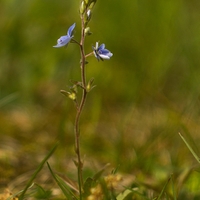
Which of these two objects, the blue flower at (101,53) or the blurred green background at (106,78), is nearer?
the blue flower at (101,53)

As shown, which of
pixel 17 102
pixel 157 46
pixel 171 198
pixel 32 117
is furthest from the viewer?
pixel 157 46

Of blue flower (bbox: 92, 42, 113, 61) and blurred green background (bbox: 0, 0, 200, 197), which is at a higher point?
blue flower (bbox: 92, 42, 113, 61)

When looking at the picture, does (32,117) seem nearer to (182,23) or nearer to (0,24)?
(0,24)

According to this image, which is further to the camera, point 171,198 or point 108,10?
point 108,10

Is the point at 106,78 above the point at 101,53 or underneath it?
underneath

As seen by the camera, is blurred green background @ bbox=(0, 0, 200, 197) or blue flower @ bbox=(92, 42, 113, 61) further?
blurred green background @ bbox=(0, 0, 200, 197)

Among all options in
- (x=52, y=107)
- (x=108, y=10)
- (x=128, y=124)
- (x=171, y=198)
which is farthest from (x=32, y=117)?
(x=171, y=198)

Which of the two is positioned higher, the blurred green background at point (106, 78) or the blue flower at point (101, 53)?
the blue flower at point (101, 53)

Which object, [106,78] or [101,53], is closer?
[101,53]
